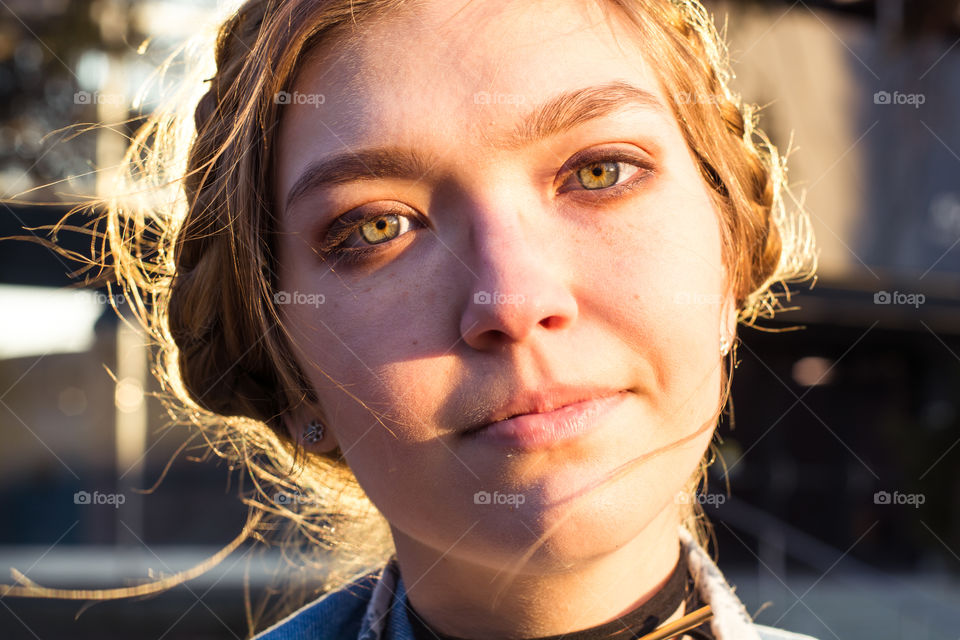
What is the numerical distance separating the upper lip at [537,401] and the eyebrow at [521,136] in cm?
31

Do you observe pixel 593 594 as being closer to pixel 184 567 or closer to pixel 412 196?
pixel 412 196

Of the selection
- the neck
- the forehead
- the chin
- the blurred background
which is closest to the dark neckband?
the neck

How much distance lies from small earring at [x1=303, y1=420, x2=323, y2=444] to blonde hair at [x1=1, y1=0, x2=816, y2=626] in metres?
0.04

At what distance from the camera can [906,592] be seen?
236 inches

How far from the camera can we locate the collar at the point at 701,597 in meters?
1.29

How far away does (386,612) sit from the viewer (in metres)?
1.40

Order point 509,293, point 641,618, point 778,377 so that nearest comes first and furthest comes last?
point 509,293
point 641,618
point 778,377

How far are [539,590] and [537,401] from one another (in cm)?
31

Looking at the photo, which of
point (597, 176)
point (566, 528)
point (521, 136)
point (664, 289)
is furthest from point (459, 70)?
point (566, 528)

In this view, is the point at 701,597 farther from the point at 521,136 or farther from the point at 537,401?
the point at 521,136

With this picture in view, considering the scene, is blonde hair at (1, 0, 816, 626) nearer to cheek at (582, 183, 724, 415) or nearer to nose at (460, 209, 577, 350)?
cheek at (582, 183, 724, 415)

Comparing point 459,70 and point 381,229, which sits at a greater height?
point 459,70

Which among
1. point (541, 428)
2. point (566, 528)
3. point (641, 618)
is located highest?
point (541, 428)

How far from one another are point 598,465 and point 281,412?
0.64m
